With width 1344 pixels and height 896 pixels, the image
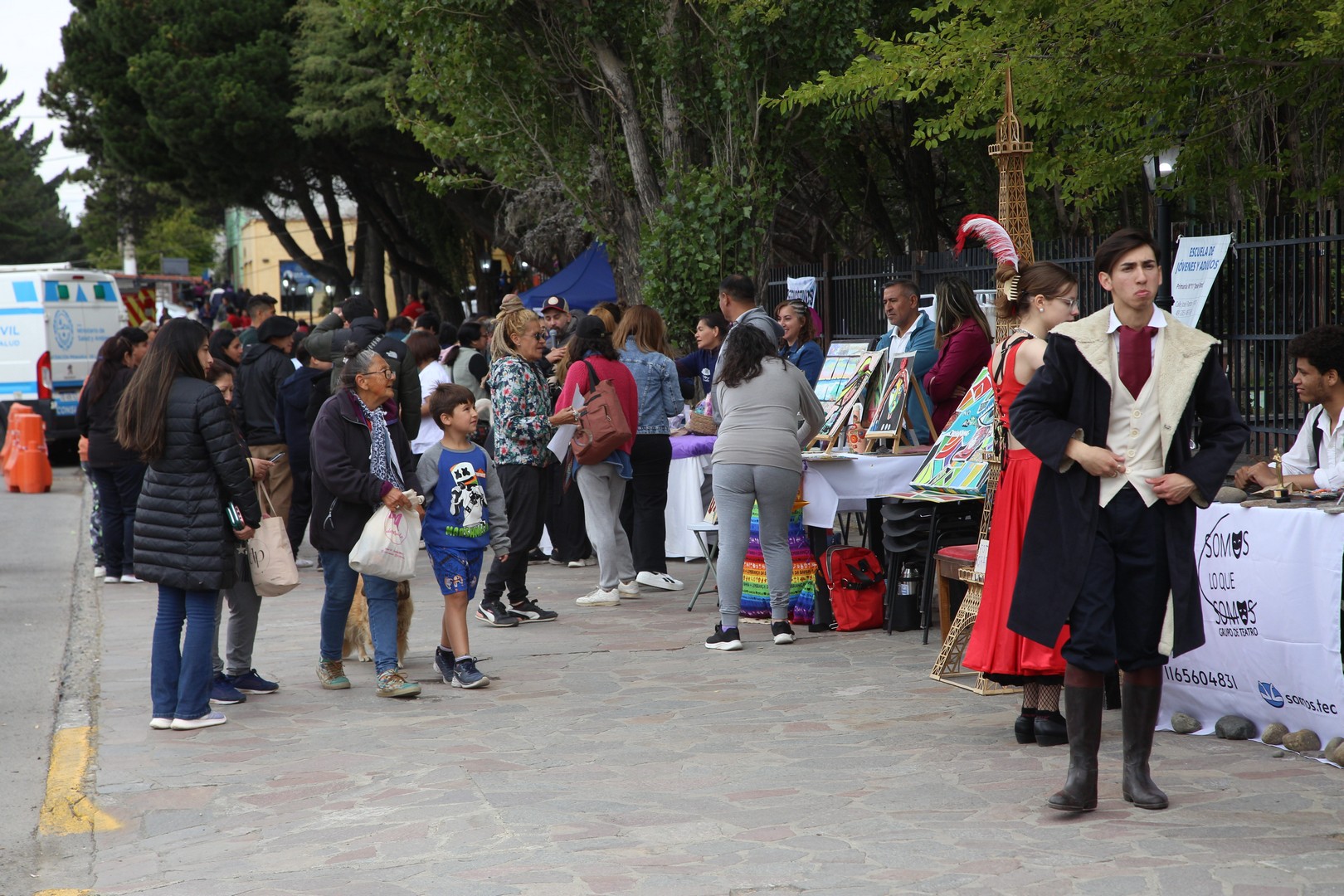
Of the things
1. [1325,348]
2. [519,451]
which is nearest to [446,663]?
[519,451]

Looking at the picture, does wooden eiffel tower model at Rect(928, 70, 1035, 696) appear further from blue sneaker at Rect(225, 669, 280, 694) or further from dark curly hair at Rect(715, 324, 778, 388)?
blue sneaker at Rect(225, 669, 280, 694)

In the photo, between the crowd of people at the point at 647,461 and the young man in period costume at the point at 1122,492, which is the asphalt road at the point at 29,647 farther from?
the young man in period costume at the point at 1122,492

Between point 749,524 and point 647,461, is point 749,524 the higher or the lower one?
the lower one

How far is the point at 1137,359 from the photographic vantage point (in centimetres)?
490

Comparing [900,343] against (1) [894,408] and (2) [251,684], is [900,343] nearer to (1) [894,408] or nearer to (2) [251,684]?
(1) [894,408]

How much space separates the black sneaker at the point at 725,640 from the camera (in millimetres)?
8305

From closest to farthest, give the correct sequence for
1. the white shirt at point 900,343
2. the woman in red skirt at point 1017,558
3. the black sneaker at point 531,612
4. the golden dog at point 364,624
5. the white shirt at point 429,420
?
1. the woman in red skirt at point 1017,558
2. the golden dog at point 364,624
3. the white shirt at point 900,343
4. the black sneaker at point 531,612
5. the white shirt at point 429,420

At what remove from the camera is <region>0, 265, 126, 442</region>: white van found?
19672mm

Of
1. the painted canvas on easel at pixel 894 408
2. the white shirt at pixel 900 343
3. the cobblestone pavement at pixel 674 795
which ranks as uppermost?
the white shirt at pixel 900 343

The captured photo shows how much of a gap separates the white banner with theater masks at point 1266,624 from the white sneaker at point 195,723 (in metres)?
4.48

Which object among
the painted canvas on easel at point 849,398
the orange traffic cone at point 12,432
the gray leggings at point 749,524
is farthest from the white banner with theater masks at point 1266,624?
the orange traffic cone at point 12,432

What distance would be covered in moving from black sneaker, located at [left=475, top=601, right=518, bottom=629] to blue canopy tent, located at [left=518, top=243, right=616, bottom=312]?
11.1 m

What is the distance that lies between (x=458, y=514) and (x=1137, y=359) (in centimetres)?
380

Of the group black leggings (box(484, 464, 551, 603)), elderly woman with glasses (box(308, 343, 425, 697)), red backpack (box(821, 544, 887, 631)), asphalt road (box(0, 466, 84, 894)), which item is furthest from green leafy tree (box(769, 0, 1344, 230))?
asphalt road (box(0, 466, 84, 894))
